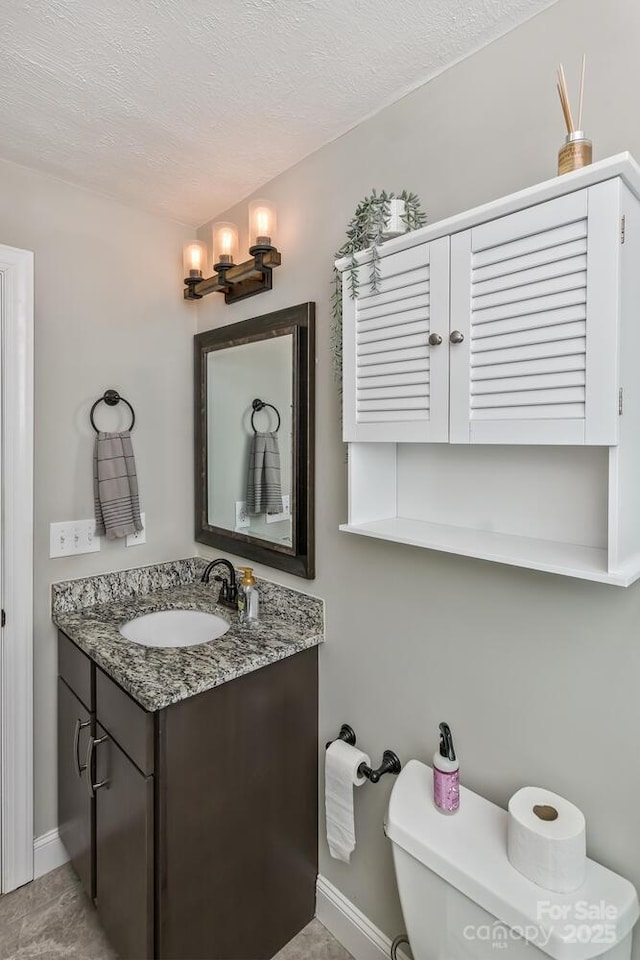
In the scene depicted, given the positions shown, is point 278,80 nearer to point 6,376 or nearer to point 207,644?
point 6,376

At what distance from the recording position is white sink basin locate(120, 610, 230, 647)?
1.78 m

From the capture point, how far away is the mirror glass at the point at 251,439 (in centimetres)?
176

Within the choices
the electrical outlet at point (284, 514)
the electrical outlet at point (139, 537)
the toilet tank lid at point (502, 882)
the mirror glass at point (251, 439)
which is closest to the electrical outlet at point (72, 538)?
the electrical outlet at point (139, 537)

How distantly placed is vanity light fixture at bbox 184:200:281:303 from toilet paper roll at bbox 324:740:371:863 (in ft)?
5.03

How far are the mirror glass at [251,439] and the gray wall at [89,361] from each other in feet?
0.66

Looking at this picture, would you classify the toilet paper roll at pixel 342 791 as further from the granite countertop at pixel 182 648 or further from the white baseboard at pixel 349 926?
the granite countertop at pixel 182 648

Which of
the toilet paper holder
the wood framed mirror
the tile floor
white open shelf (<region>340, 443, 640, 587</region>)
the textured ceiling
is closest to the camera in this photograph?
white open shelf (<region>340, 443, 640, 587</region>)

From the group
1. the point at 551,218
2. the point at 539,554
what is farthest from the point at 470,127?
the point at 539,554

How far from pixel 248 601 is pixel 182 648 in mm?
280

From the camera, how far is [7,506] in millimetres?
1709

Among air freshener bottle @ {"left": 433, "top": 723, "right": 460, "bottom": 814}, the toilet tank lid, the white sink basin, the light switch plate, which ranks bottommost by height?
the toilet tank lid

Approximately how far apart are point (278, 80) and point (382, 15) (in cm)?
32

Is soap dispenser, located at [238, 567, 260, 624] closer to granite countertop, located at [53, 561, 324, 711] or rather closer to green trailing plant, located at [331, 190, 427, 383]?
granite countertop, located at [53, 561, 324, 711]

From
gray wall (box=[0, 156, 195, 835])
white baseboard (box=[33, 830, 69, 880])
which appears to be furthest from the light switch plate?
white baseboard (box=[33, 830, 69, 880])
